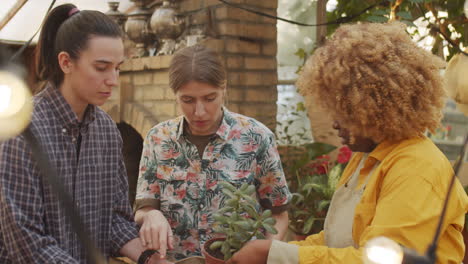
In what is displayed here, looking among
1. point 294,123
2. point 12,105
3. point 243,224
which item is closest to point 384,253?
point 12,105

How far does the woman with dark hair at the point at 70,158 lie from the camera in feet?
4.05

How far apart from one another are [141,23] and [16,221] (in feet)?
8.44

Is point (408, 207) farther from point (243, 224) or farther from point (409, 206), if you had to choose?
point (243, 224)

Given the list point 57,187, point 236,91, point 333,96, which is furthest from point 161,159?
point 236,91

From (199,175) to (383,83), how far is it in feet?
2.64

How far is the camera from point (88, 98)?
1.45 meters

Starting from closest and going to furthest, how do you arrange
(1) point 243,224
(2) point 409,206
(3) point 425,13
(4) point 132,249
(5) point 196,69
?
1. (2) point 409,206
2. (1) point 243,224
3. (4) point 132,249
4. (5) point 196,69
5. (3) point 425,13

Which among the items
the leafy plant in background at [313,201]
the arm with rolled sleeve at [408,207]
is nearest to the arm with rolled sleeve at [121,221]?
the arm with rolled sleeve at [408,207]

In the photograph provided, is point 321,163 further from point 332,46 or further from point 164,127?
point 332,46

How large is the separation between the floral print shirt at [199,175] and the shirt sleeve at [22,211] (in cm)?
50

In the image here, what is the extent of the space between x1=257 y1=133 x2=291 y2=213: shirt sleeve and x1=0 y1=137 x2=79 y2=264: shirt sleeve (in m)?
0.75

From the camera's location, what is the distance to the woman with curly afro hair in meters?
1.04

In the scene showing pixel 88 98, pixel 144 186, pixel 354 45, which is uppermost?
pixel 354 45

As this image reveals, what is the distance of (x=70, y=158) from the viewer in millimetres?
1414
